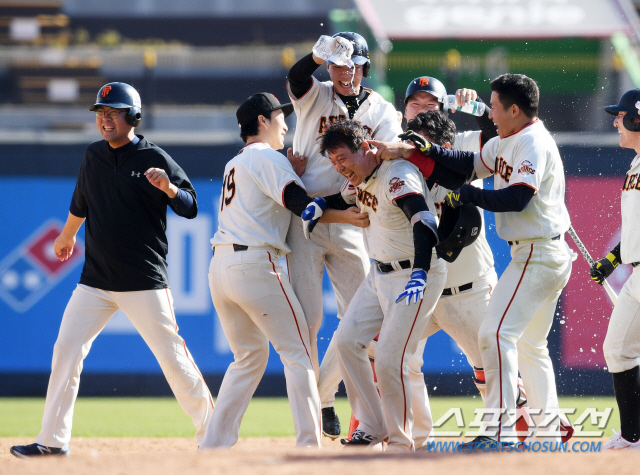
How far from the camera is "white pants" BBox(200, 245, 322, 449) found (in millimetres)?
4031

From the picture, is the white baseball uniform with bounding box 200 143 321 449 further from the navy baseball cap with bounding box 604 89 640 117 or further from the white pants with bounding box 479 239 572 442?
the navy baseball cap with bounding box 604 89 640 117

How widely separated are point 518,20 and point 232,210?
11.3 meters

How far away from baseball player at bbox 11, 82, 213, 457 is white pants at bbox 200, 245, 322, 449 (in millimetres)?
290

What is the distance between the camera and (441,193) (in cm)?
429

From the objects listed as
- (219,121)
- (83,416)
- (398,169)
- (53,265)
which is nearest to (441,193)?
(398,169)

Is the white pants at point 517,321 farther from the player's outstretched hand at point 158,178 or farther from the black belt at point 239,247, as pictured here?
the player's outstretched hand at point 158,178

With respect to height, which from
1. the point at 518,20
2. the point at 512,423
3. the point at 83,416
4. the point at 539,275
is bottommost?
the point at 83,416

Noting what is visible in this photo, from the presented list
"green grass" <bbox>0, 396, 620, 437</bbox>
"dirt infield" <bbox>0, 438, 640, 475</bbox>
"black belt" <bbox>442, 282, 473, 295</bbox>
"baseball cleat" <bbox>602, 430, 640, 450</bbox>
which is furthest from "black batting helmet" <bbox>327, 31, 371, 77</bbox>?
"green grass" <bbox>0, 396, 620, 437</bbox>

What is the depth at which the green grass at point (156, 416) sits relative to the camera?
6164mm

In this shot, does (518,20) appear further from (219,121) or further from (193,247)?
(193,247)

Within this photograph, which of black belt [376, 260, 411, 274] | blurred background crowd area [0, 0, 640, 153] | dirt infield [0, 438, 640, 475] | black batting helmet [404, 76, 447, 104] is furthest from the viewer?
blurred background crowd area [0, 0, 640, 153]

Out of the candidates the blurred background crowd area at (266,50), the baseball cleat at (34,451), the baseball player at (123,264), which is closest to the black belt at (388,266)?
the baseball player at (123,264)

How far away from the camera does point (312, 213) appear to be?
13.1 feet

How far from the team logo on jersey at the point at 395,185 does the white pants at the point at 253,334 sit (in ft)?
2.60
